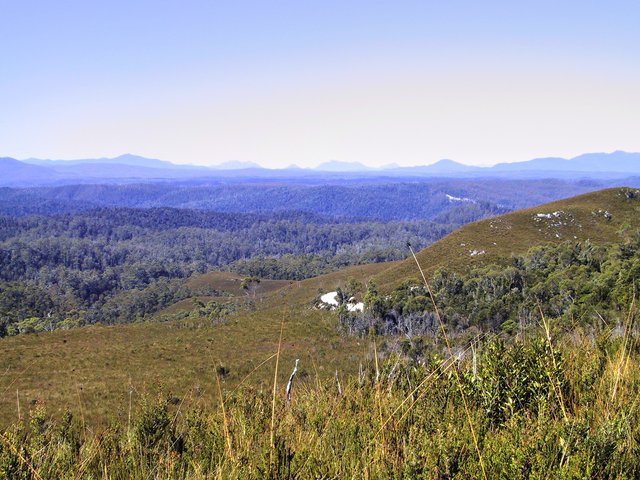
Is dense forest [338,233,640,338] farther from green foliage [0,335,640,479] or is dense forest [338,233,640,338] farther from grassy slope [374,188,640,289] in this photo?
green foliage [0,335,640,479]

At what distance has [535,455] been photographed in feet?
9.57

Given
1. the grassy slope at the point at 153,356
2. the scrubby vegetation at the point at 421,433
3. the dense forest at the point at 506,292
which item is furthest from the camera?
the dense forest at the point at 506,292

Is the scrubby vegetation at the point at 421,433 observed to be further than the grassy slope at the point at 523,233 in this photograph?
No

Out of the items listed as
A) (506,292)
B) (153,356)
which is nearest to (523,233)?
(506,292)

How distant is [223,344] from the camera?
46.7 m

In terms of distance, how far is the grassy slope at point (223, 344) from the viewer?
32.2 meters

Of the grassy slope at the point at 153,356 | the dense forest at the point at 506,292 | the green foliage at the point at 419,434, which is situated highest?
the green foliage at the point at 419,434

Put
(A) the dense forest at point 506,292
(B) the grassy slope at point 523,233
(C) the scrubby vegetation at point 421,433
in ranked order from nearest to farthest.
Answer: (C) the scrubby vegetation at point 421,433, (A) the dense forest at point 506,292, (B) the grassy slope at point 523,233

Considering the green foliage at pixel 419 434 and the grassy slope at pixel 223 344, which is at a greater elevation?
the green foliage at pixel 419 434

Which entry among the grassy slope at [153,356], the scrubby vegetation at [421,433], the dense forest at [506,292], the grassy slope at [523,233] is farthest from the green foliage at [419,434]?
the grassy slope at [523,233]

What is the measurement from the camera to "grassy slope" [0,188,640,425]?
32.2 metres

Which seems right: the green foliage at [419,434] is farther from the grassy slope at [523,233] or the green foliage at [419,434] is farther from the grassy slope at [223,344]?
the grassy slope at [523,233]

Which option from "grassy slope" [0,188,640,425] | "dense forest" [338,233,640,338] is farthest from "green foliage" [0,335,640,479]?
"dense forest" [338,233,640,338]

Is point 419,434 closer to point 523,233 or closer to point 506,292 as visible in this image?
point 506,292
